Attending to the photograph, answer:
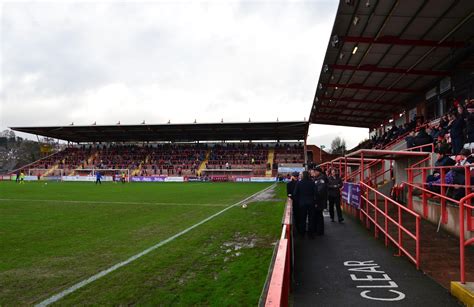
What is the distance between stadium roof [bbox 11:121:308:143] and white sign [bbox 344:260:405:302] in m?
41.0

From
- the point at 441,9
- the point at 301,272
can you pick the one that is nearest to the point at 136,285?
the point at 301,272

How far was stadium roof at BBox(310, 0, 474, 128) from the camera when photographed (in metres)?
13.9

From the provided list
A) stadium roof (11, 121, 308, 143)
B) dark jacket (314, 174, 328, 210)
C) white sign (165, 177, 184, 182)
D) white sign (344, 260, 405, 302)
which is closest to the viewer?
white sign (344, 260, 405, 302)

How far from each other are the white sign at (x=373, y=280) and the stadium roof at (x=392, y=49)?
9.64 meters

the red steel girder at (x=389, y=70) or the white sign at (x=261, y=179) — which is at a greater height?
the red steel girder at (x=389, y=70)

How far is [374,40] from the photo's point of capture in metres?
16.6

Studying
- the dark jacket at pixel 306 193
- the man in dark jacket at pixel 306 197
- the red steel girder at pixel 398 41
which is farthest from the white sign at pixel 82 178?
the dark jacket at pixel 306 193

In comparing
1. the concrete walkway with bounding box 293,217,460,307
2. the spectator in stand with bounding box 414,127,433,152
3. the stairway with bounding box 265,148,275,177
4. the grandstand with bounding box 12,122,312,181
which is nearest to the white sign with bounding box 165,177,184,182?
the grandstand with bounding box 12,122,312,181

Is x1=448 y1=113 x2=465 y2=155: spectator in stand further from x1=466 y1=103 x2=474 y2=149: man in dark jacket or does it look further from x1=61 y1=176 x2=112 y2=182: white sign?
x1=61 y1=176 x2=112 y2=182: white sign

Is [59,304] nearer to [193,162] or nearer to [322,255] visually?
[322,255]

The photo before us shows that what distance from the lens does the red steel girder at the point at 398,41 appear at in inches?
650

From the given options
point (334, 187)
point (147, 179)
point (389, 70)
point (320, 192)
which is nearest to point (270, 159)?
point (147, 179)

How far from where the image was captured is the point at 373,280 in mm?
5703

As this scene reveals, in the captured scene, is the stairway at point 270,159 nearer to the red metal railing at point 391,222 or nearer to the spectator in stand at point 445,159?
the red metal railing at point 391,222
